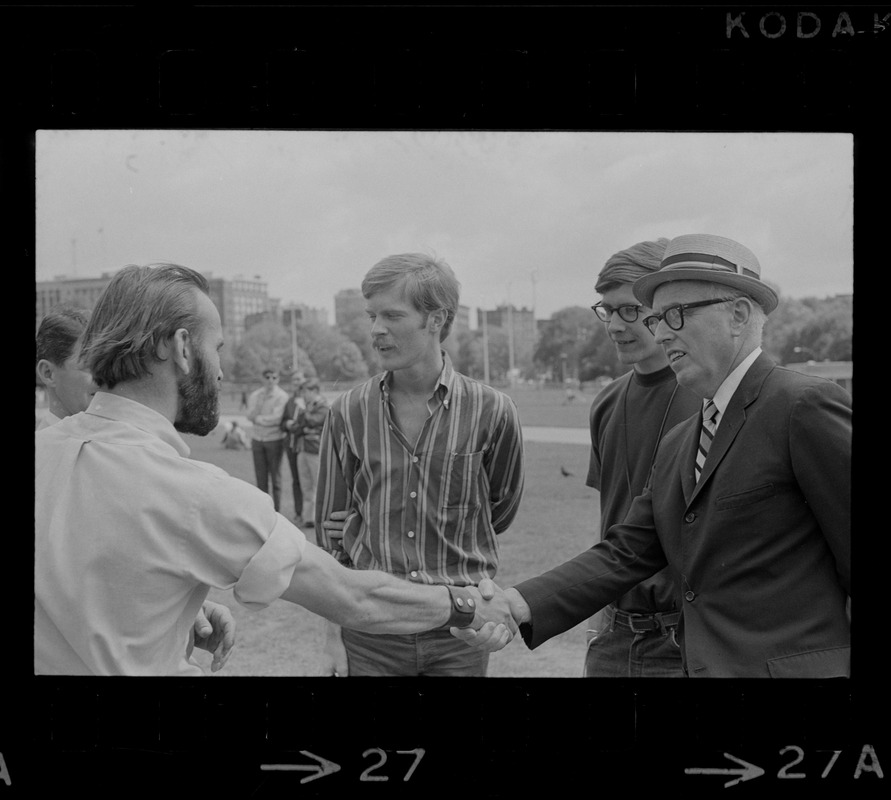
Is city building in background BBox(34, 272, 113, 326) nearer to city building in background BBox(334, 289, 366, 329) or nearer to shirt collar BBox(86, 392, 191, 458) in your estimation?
shirt collar BBox(86, 392, 191, 458)

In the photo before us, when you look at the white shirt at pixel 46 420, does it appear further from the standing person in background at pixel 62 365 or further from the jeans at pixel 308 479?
the jeans at pixel 308 479

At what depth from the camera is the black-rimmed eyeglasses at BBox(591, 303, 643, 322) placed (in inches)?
112

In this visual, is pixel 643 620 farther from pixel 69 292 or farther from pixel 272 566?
pixel 69 292

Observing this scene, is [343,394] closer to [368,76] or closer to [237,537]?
[237,537]

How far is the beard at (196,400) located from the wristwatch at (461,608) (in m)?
0.90

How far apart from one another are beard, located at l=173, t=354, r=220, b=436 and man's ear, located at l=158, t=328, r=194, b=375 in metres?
0.03

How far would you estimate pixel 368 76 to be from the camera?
281cm

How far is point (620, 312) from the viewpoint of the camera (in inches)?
112

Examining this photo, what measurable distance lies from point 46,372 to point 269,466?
751 millimetres

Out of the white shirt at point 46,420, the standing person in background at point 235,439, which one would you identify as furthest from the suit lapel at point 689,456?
the white shirt at point 46,420

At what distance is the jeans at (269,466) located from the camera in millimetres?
2791
